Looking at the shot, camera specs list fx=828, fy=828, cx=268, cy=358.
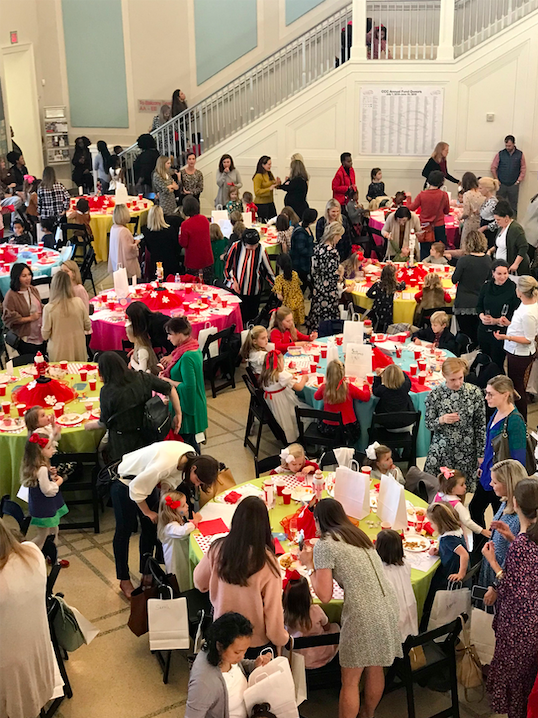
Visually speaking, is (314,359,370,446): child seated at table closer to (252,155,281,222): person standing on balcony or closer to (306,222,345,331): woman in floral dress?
(306,222,345,331): woman in floral dress

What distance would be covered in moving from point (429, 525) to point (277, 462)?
125cm

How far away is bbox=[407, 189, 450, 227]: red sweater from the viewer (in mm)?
10906

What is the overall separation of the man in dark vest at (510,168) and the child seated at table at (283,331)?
8175 millimetres

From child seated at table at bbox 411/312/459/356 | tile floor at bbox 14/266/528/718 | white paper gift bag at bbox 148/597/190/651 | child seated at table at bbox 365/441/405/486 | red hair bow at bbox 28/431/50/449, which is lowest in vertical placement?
tile floor at bbox 14/266/528/718

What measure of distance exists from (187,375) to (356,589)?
10.4ft

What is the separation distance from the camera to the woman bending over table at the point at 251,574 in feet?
12.3

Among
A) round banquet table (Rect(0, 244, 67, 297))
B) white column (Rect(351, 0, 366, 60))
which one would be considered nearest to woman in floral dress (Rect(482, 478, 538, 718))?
round banquet table (Rect(0, 244, 67, 297))

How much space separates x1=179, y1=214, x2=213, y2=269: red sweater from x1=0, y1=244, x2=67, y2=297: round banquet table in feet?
5.00

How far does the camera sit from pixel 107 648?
511 cm

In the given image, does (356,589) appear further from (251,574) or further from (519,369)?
(519,369)

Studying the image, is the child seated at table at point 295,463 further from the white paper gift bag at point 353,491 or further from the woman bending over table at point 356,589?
the woman bending over table at point 356,589

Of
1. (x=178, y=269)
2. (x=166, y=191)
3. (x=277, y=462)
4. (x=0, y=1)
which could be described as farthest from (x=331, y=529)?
(x=0, y=1)

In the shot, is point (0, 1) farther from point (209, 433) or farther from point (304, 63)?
point (209, 433)

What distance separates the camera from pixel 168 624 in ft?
15.0
